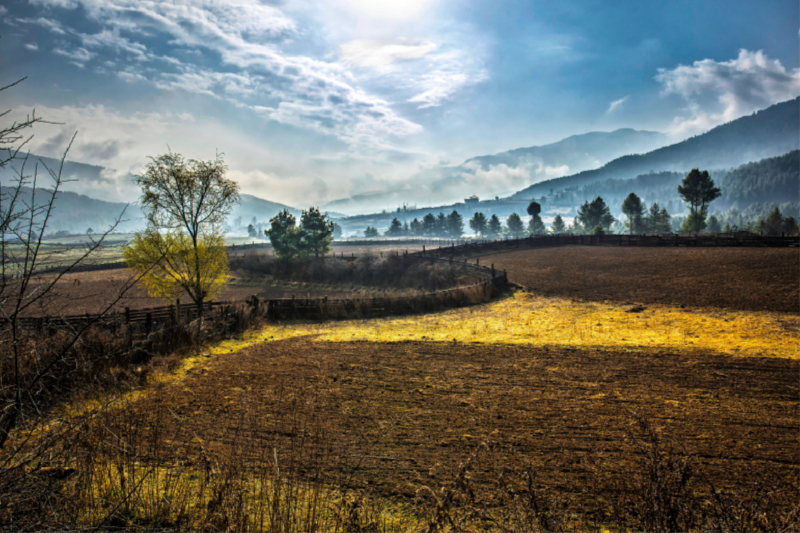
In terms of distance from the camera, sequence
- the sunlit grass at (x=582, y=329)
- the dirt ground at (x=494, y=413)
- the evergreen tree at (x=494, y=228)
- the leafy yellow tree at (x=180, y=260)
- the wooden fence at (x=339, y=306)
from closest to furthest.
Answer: the dirt ground at (x=494, y=413) < the sunlit grass at (x=582, y=329) < the leafy yellow tree at (x=180, y=260) < the wooden fence at (x=339, y=306) < the evergreen tree at (x=494, y=228)

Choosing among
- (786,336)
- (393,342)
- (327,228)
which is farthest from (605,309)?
(327,228)

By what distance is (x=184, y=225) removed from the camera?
1927 centimetres

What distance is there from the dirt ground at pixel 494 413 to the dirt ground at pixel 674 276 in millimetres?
12540

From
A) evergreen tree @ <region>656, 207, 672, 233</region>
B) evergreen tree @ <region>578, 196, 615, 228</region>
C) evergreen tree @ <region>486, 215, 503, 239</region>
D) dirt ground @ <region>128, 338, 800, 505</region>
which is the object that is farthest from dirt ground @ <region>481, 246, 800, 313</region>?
evergreen tree @ <region>486, 215, 503, 239</region>

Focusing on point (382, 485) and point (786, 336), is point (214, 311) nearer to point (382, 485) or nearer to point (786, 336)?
point (382, 485)

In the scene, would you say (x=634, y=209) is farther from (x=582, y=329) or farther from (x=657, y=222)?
(x=582, y=329)

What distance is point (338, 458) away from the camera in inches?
275

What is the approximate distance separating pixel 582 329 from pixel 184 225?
20803 mm

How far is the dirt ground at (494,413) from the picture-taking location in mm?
6637

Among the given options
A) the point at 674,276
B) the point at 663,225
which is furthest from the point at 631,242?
the point at 663,225

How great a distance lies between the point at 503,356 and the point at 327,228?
4468cm

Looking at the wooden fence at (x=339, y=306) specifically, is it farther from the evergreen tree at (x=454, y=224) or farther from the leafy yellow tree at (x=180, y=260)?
the evergreen tree at (x=454, y=224)

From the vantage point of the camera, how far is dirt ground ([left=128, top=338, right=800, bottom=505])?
21.8 feet

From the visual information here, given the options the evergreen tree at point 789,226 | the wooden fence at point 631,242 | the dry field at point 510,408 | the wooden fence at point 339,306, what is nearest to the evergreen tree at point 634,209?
the evergreen tree at point 789,226
